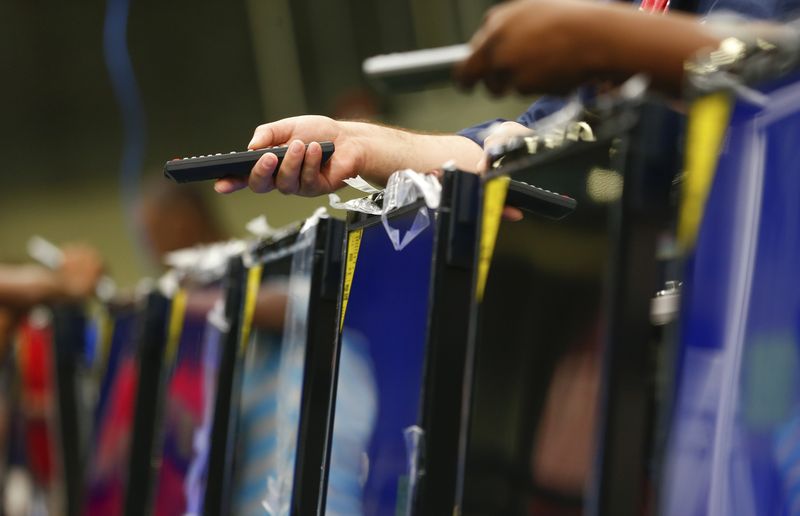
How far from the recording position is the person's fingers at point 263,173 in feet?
3.05

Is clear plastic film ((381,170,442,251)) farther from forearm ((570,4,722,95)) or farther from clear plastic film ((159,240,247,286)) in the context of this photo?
clear plastic film ((159,240,247,286))

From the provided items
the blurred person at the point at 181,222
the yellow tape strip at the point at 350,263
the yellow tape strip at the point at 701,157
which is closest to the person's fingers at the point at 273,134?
the yellow tape strip at the point at 350,263

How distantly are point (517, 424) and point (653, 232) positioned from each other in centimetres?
18

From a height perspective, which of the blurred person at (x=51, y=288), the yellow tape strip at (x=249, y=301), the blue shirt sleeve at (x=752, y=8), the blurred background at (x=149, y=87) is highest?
the blurred background at (x=149, y=87)

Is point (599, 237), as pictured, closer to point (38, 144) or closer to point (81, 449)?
point (81, 449)

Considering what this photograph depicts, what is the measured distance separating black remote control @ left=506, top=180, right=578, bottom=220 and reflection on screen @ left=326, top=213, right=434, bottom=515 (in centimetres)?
8

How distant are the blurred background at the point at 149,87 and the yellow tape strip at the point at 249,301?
4.87 ft

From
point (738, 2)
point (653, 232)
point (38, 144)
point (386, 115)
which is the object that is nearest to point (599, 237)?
point (653, 232)

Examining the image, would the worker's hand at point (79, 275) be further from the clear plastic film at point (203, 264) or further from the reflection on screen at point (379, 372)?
the reflection on screen at point (379, 372)

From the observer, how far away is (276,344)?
1.18 metres

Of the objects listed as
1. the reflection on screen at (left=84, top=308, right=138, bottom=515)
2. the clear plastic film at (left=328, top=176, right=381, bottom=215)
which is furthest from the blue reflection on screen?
the reflection on screen at (left=84, top=308, right=138, bottom=515)

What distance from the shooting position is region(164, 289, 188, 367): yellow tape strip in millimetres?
1741

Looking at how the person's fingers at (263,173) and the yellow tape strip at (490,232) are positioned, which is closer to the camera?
the yellow tape strip at (490,232)

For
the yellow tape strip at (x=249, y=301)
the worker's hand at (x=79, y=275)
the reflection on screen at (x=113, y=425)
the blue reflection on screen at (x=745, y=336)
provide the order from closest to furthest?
the blue reflection on screen at (x=745, y=336), the yellow tape strip at (x=249, y=301), the reflection on screen at (x=113, y=425), the worker's hand at (x=79, y=275)
